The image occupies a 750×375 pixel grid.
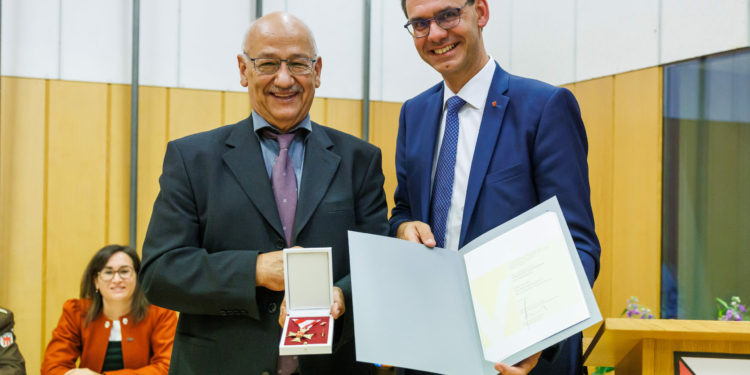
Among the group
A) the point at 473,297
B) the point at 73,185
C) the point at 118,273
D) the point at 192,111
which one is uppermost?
the point at 192,111

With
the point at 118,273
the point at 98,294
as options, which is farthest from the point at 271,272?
the point at 98,294

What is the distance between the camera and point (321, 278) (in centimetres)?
128

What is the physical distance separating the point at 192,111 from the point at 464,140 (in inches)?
119

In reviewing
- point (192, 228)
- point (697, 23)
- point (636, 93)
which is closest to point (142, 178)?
point (192, 228)

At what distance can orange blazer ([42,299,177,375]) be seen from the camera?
3.16 m

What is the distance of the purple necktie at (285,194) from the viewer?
147cm

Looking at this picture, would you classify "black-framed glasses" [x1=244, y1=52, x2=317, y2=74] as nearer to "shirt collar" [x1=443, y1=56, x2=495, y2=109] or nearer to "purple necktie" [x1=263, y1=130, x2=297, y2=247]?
"purple necktie" [x1=263, y1=130, x2=297, y2=247]

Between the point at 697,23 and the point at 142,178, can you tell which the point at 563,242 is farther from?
the point at 142,178

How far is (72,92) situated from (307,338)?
11.4 ft

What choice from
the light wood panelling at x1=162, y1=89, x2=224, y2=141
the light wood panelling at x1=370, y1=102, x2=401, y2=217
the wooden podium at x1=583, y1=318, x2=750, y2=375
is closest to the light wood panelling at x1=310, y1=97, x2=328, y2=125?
the light wood panelling at x1=370, y1=102, x2=401, y2=217

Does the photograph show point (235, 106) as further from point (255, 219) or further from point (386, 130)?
point (255, 219)

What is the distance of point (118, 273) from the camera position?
10.8 ft

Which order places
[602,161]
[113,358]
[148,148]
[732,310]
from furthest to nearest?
[148,148] < [602,161] < [113,358] < [732,310]

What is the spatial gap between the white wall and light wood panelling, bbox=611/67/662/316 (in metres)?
0.18
